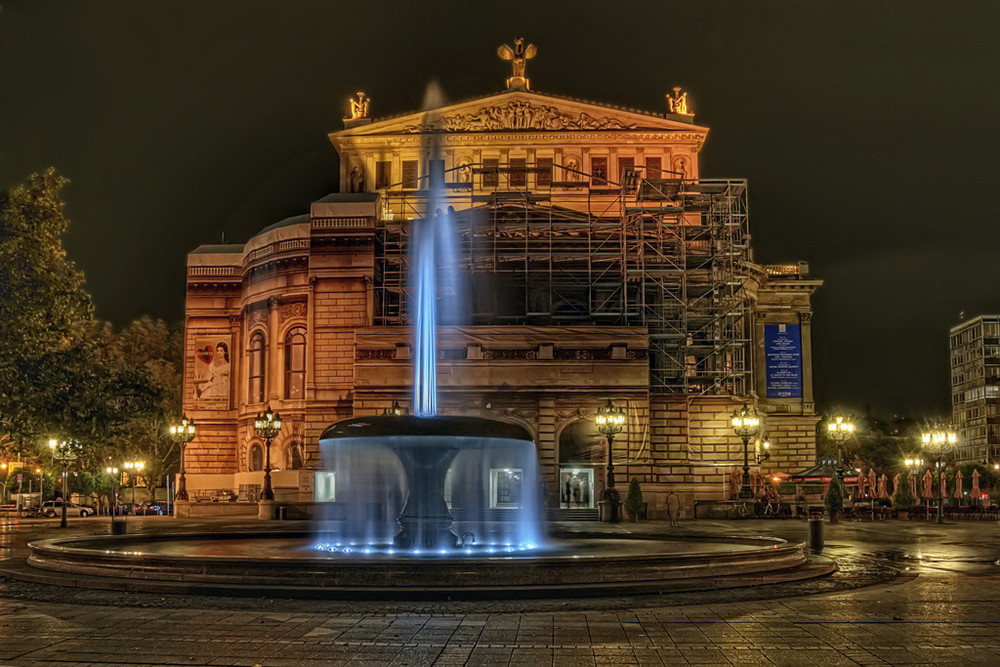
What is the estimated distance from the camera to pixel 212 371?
58.7 metres

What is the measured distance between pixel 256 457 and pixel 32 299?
32.3m

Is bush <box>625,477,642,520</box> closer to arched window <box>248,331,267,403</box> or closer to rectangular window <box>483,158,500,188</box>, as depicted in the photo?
arched window <box>248,331,267,403</box>

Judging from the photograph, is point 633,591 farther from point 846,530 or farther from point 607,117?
point 607,117

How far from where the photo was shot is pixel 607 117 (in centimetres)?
6044

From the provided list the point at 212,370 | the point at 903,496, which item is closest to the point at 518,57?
the point at 212,370

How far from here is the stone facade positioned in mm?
45250

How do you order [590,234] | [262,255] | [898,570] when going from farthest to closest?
[262,255], [590,234], [898,570]

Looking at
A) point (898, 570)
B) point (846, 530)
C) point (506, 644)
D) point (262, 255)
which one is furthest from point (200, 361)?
point (506, 644)

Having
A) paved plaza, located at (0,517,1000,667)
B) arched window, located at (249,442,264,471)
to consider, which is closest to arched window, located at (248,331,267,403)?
arched window, located at (249,442,264,471)

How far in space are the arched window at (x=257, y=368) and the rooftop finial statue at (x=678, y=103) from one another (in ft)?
86.7

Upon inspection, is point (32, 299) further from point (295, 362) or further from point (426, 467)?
point (295, 362)

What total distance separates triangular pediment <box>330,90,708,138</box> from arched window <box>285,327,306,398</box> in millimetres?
14156

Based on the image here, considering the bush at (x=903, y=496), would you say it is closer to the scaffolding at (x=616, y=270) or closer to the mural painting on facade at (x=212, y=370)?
the scaffolding at (x=616, y=270)

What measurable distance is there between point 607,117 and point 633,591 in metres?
49.0
